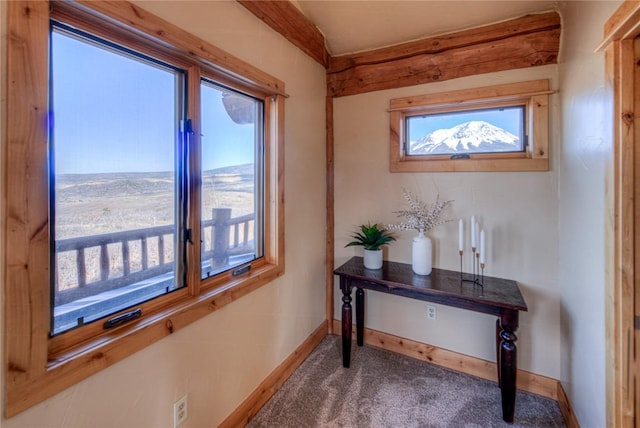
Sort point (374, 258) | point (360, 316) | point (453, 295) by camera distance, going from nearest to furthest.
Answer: point (453, 295) → point (374, 258) → point (360, 316)

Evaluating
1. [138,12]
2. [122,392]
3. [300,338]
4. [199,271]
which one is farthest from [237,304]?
[138,12]

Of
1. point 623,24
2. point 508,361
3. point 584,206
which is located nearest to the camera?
point 623,24

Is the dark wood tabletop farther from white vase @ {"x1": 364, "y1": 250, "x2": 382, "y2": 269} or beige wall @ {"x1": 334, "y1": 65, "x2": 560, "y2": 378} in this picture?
beige wall @ {"x1": 334, "y1": 65, "x2": 560, "y2": 378}

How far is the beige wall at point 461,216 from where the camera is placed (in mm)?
1941

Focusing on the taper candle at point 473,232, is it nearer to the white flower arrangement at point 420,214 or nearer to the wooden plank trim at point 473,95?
the white flower arrangement at point 420,214

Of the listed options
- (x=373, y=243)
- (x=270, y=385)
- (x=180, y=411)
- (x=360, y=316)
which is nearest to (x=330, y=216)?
(x=373, y=243)

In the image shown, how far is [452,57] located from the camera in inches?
84.4

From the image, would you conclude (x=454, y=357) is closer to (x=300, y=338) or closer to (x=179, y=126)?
(x=300, y=338)

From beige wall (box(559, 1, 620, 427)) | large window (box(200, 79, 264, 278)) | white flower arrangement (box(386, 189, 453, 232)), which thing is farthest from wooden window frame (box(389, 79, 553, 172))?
large window (box(200, 79, 264, 278))

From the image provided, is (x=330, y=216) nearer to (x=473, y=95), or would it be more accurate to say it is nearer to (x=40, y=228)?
(x=473, y=95)

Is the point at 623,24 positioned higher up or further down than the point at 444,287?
higher up

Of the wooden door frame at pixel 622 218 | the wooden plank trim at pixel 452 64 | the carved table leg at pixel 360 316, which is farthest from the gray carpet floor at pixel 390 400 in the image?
the wooden plank trim at pixel 452 64

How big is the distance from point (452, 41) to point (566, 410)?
2509 millimetres

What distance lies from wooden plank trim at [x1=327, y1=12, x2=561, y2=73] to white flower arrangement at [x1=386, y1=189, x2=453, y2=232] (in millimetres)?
1084
